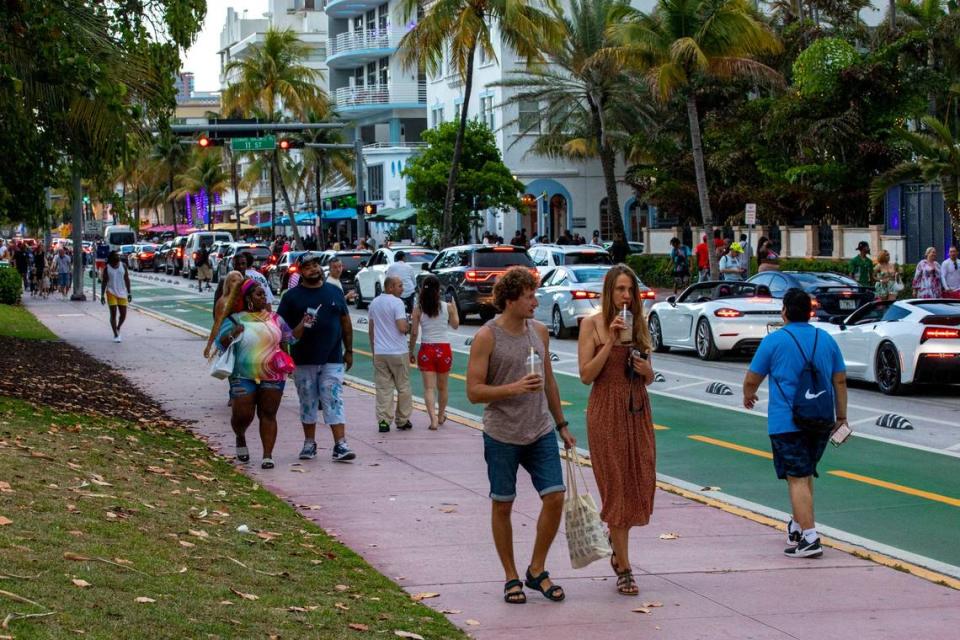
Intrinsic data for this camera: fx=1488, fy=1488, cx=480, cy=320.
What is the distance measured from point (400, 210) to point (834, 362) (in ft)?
190

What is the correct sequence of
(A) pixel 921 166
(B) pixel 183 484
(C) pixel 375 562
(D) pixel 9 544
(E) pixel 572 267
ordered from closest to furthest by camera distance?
Result: (D) pixel 9 544
(C) pixel 375 562
(B) pixel 183 484
(E) pixel 572 267
(A) pixel 921 166

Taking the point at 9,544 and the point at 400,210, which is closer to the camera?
the point at 9,544

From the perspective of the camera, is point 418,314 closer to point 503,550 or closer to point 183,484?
point 183,484

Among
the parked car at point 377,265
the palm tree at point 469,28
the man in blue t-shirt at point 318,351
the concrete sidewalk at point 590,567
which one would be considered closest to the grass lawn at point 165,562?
the concrete sidewalk at point 590,567

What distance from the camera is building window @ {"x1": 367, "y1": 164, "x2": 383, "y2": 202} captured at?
74.4 m

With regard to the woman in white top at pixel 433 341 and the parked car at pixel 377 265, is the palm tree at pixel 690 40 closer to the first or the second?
the parked car at pixel 377 265

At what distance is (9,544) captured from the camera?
761 centimetres

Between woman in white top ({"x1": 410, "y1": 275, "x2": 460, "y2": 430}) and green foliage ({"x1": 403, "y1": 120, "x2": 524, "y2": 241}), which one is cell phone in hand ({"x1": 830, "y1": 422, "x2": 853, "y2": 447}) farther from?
green foliage ({"x1": 403, "y1": 120, "x2": 524, "y2": 241})

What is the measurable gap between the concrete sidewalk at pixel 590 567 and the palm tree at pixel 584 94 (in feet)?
119

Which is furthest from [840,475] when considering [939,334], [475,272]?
[475,272]

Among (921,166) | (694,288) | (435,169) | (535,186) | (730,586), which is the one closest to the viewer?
(730,586)

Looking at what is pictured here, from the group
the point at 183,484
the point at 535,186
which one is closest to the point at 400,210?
the point at 535,186

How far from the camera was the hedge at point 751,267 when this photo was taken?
123 feet

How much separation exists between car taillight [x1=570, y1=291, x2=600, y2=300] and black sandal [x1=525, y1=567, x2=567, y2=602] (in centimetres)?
2104
